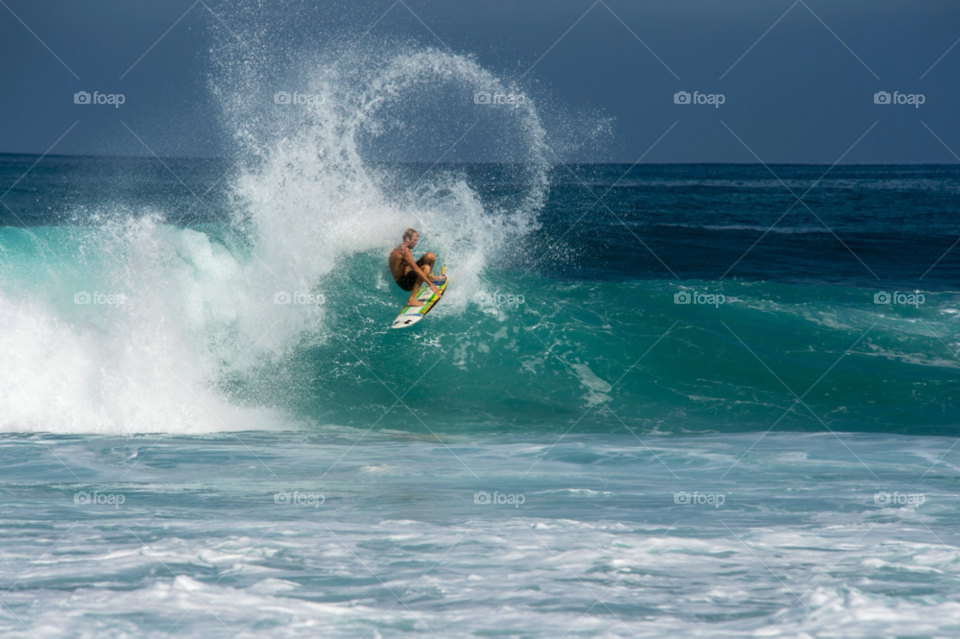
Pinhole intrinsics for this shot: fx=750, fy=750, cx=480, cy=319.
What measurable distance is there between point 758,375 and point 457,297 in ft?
15.8

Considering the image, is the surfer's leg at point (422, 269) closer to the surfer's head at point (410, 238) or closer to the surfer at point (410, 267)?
the surfer at point (410, 267)

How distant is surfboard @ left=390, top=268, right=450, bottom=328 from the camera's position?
11.0 metres

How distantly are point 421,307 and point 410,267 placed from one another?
2.37ft

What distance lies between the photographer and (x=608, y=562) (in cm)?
430

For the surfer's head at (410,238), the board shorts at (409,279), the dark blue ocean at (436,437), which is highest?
the surfer's head at (410,238)

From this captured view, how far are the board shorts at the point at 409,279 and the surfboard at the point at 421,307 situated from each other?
0.16m

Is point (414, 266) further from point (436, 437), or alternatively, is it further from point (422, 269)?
point (436, 437)

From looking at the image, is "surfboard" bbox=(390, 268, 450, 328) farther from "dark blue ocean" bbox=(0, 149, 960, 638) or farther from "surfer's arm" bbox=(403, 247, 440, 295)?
"dark blue ocean" bbox=(0, 149, 960, 638)

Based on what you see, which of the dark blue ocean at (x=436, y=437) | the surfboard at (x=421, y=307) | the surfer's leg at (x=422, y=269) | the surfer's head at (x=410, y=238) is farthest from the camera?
the surfboard at (x=421, y=307)

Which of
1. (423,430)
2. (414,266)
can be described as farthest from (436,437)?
(414,266)

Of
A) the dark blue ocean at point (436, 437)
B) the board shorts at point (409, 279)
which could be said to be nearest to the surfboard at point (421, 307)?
the board shorts at point (409, 279)

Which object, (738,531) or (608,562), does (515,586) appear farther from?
(738,531)

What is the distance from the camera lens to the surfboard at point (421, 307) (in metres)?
11.0

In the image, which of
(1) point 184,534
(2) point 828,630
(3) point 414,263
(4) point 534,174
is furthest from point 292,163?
(2) point 828,630
